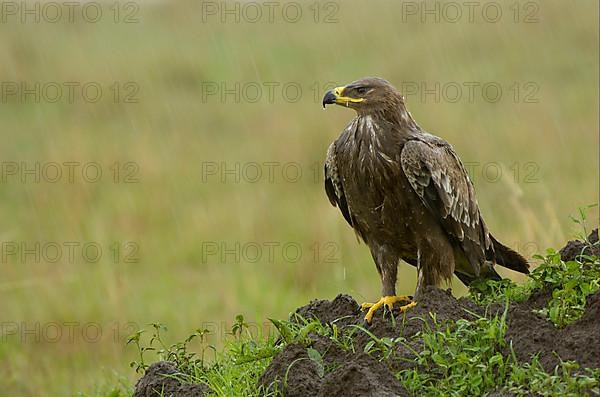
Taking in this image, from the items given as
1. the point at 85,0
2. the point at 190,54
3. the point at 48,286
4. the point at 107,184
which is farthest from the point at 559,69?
the point at 85,0

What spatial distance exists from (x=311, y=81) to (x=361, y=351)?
9301 mm

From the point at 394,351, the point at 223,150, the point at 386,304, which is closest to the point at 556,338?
the point at 394,351

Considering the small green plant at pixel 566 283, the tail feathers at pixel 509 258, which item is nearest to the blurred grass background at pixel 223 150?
the tail feathers at pixel 509 258

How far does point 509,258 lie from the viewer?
232 inches

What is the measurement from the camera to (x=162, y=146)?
11.8 meters

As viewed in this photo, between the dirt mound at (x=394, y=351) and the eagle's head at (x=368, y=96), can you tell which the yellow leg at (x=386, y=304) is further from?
the eagle's head at (x=368, y=96)

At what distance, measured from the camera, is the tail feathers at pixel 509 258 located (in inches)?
230

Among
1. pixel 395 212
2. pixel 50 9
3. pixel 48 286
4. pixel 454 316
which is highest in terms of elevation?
pixel 50 9


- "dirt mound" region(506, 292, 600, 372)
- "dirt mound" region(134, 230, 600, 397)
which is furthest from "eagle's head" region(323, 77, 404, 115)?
"dirt mound" region(506, 292, 600, 372)

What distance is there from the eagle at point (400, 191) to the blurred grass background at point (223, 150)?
1028mm

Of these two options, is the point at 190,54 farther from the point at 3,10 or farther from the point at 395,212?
the point at 395,212

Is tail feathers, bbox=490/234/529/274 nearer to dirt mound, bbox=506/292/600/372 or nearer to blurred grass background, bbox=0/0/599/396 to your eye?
blurred grass background, bbox=0/0/599/396

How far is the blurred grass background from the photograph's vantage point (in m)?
8.52

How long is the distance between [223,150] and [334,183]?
20.3ft
